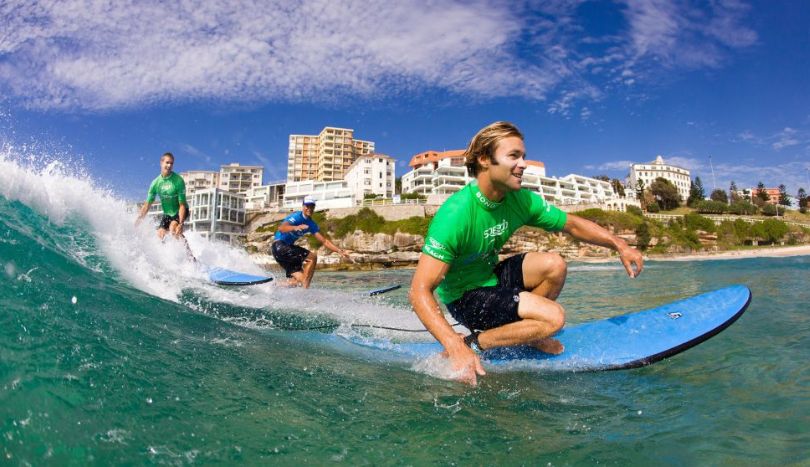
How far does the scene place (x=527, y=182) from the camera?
86000 millimetres

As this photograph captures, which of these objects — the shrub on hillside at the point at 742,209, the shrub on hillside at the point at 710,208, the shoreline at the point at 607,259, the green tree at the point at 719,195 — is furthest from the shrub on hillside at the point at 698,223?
the green tree at the point at 719,195

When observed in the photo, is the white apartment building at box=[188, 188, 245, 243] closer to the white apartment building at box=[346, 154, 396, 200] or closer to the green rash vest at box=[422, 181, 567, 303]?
the white apartment building at box=[346, 154, 396, 200]

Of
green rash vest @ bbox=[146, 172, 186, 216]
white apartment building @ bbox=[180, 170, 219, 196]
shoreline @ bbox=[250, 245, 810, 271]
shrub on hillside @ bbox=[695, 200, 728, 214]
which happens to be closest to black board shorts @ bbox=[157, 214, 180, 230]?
green rash vest @ bbox=[146, 172, 186, 216]

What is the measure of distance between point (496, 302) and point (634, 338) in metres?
1.51

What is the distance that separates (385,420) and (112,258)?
19.0 ft

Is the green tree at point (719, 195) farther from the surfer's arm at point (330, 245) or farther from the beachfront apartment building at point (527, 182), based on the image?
the surfer's arm at point (330, 245)

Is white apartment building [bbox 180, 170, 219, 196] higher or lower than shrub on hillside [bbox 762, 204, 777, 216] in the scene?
higher

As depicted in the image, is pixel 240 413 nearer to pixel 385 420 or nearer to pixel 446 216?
pixel 385 420

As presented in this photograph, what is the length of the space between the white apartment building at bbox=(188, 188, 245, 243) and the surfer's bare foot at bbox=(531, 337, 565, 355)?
68365 mm

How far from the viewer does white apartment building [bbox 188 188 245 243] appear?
69250 millimetres

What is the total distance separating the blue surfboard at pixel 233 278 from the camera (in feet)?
25.6

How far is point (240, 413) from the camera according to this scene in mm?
2146

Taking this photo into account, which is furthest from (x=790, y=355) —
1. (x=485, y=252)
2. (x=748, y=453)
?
(x=485, y=252)

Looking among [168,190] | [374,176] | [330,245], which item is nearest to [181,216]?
[168,190]
